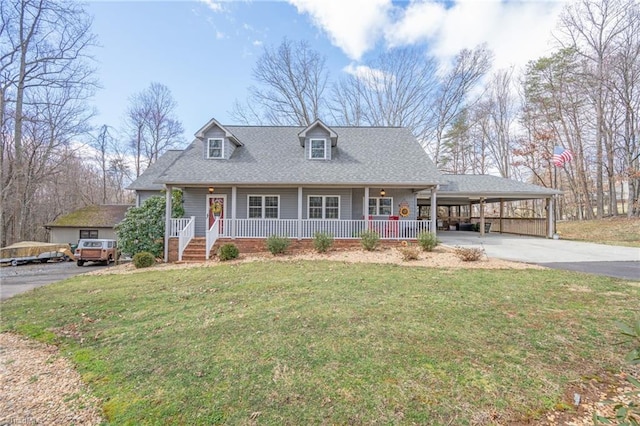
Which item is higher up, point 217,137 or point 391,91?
point 391,91

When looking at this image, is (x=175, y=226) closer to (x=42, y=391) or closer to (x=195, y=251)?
(x=195, y=251)

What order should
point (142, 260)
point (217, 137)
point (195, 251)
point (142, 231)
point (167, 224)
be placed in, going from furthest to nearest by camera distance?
1. point (217, 137)
2. point (142, 231)
3. point (167, 224)
4. point (195, 251)
5. point (142, 260)

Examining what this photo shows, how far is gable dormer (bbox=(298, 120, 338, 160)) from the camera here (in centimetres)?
1369

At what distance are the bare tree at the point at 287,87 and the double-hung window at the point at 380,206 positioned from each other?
1488cm

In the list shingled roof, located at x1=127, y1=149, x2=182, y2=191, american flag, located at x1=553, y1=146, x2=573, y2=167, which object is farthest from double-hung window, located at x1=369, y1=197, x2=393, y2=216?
shingled roof, located at x1=127, y1=149, x2=182, y2=191

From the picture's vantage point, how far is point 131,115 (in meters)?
28.3

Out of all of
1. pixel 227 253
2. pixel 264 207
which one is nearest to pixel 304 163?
pixel 264 207

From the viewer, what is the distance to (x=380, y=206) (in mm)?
13992

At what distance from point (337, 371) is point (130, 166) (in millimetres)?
34816

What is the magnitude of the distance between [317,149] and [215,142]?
206 inches

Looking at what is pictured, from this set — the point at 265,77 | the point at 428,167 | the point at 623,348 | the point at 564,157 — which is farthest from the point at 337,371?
the point at 265,77

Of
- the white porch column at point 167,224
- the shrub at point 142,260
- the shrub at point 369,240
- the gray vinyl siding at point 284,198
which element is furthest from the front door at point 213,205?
the shrub at point 369,240

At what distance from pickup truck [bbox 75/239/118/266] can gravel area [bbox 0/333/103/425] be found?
12578 millimetres

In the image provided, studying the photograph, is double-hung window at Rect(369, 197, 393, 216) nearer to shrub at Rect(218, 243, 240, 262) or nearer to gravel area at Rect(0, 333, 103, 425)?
shrub at Rect(218, 243, 240, 262)
